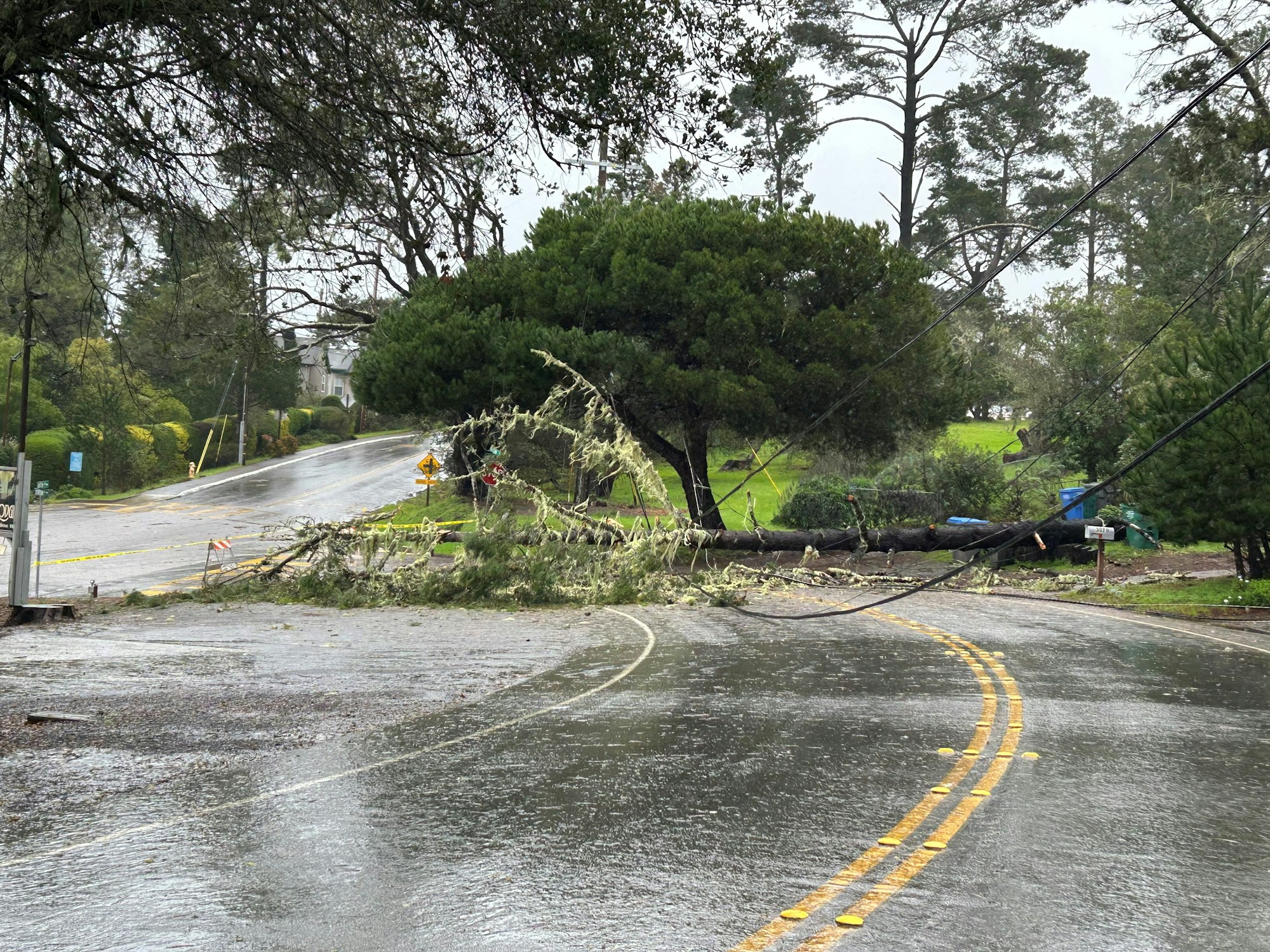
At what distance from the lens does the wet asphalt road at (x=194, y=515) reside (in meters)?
25.9

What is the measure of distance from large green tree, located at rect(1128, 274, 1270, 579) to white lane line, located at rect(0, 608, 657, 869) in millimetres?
13200

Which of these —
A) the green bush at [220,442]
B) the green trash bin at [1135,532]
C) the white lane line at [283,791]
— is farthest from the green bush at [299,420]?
the white lane line at [283,791]

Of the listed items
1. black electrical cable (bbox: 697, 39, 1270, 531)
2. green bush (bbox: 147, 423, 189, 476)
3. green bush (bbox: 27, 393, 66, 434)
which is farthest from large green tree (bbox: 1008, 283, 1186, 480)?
green bush (bbox: 27, 393, 66, 434)

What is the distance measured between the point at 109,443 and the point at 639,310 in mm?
30527

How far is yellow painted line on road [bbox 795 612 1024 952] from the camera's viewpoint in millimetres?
4918

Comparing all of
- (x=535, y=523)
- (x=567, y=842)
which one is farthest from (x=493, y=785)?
(x=535, y=523)

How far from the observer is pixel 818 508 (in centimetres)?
3497

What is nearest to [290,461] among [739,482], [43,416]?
[43,416]

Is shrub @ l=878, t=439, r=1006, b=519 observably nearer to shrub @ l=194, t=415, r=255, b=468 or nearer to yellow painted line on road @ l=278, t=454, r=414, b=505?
yellow painted line on road @ l=278, t=454, r=414, b=505

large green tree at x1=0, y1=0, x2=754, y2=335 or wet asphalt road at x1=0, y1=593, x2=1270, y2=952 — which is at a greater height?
large green tree at x1=0, y1=0, x2=754, y2=335

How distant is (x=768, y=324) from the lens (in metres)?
30.0

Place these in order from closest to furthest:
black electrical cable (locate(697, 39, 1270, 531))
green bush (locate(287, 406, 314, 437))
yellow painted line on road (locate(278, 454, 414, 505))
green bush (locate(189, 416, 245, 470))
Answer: black electrical cable (locate(697, 39, 1270, 531)), yellow painted line on road (locate(278, 454, 414, 505)), green bush (locate(189, 416, 245, 470)), green bush (locate(287, 406, 314, 437))

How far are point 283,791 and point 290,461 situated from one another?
5900 centimetres

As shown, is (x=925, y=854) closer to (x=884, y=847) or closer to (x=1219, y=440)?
(x=884, y=847)
